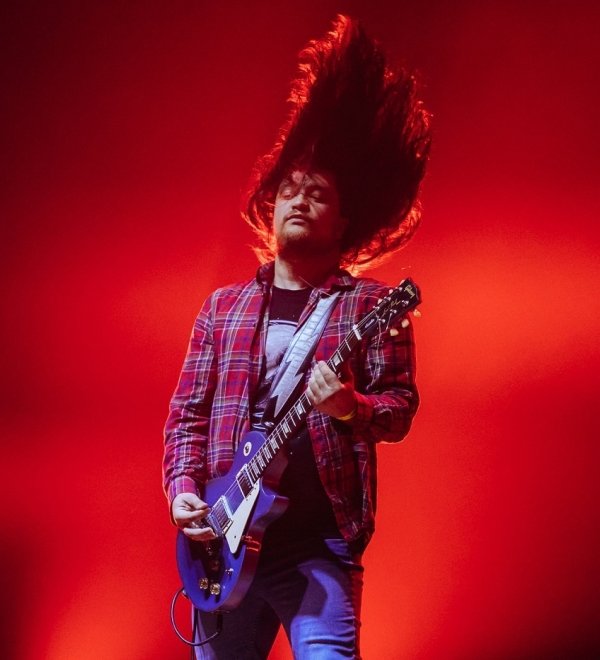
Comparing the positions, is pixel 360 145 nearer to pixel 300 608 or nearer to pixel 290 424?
pixel 290 424

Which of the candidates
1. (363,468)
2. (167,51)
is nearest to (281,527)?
(363,468)

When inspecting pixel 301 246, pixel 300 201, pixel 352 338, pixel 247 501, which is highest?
pixel 300 201

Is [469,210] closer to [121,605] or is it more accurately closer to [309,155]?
[309,155]

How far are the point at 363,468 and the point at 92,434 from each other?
4.83 feet

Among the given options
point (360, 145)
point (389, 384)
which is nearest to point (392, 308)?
point (389, 384)

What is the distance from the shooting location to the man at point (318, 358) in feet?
5.81

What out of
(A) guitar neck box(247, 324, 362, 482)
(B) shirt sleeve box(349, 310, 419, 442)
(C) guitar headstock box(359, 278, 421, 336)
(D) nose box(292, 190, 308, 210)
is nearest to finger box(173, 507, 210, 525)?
(A) guitar neck box(247, 324, 362, 482)

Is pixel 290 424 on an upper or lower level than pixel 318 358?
lower

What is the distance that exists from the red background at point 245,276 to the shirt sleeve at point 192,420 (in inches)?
32.5

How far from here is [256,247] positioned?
2957 mm

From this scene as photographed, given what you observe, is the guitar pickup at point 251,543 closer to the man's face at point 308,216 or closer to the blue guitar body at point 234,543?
the blue guitar body at point 234,543

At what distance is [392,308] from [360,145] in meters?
0.98

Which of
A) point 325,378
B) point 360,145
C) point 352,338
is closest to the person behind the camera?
point 325,378

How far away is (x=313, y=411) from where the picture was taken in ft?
6.19
